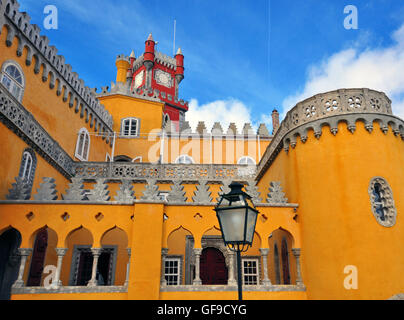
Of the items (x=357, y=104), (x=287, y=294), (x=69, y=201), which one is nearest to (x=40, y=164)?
(x=69, y=201)

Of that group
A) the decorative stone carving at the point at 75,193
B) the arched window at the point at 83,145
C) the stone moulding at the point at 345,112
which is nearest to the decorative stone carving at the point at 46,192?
the decorative stone carving at the point at 75,193

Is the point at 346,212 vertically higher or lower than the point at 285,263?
higher

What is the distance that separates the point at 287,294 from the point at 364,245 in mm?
2963

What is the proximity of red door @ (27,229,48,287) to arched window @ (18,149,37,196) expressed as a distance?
96.5 inches

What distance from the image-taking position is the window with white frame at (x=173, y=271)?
1730 centimetres

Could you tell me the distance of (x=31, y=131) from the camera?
13.8 metres

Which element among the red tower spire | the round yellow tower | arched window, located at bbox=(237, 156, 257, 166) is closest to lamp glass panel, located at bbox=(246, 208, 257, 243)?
the round yellow tower

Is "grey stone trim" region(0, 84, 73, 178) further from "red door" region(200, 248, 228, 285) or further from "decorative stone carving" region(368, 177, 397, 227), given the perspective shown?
"decorative stone carving" region(368, 177, 397, 227)

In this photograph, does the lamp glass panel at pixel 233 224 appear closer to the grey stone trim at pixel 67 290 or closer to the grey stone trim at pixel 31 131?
the grey stone trim at pixel 67 290

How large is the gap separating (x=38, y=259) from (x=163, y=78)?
3788cm

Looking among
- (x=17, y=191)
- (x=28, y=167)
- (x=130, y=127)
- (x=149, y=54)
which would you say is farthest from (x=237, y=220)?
(x=149, y=54)

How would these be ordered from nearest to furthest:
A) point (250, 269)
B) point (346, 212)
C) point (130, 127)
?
point (346, 212) → point (250, 269) → point (130, 127)

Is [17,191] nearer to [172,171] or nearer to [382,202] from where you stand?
[172,171]

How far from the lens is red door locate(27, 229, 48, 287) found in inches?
538
